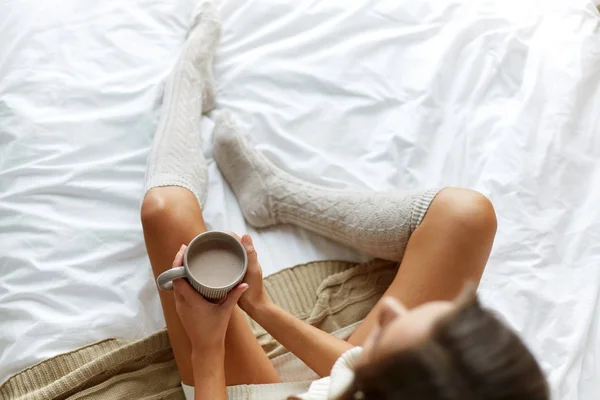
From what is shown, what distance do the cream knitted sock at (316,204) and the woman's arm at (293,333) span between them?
0.21 meters

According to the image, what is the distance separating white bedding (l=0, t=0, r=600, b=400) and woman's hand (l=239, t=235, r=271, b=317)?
0.57 ft

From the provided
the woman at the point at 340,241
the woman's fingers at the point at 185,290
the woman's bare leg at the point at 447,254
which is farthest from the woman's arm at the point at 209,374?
the woman's bare leg at the point at 447,254

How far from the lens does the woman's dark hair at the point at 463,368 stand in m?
0.47

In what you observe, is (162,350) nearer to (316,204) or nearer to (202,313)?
(202,313)

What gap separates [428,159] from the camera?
1185 millimetres

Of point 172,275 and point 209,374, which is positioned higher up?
point 172,275

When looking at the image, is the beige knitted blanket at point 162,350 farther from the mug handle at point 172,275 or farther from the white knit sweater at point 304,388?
the mug handle at point 172,275

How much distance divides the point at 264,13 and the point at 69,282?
2.22 feet

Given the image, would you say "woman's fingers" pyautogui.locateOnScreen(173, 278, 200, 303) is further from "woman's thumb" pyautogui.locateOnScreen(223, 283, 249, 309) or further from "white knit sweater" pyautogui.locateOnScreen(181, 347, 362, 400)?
"white knit sweater" pyautogui.locateOnScreen(181, 347, 362, 400)

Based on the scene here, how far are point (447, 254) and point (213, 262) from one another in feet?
1.20

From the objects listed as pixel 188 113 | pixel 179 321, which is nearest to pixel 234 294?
pixel 179 321

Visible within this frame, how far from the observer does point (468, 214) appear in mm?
931

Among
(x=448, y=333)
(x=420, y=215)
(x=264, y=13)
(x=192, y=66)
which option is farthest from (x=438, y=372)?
(x=264, y=13)

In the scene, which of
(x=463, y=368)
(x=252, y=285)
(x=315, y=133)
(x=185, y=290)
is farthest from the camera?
(x=315, y=133)
